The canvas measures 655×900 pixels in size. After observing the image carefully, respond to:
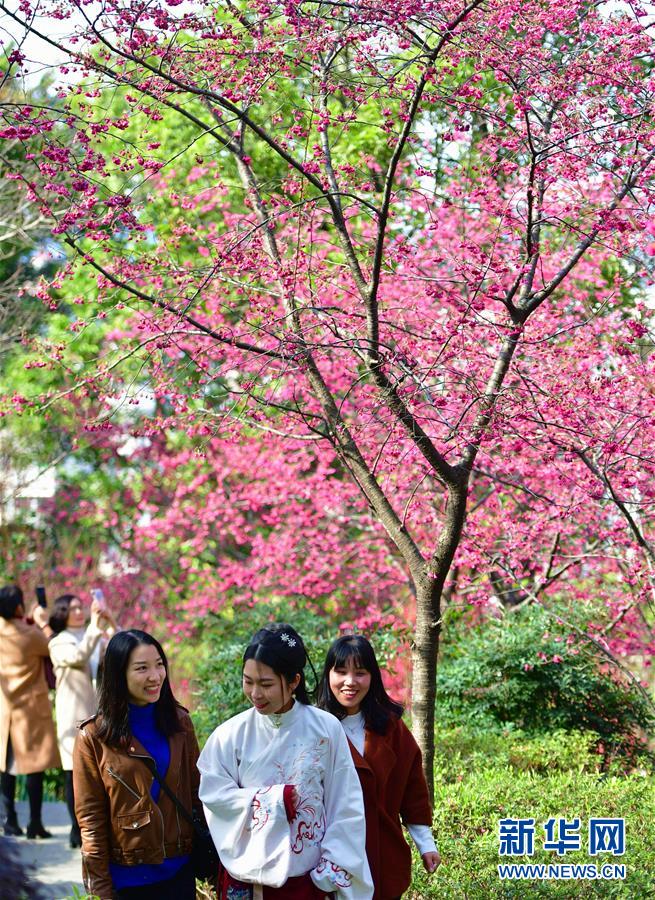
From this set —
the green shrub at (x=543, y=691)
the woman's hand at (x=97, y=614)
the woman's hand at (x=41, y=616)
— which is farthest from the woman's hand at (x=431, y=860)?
the woman's hand at (x=41, y=616)

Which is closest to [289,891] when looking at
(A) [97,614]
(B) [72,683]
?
(A) [97,614]

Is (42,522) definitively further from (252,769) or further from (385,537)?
(252,769)

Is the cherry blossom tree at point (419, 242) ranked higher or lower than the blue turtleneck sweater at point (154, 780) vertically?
higher

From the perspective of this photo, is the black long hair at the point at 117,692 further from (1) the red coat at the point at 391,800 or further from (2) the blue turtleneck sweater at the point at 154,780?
(1) the red coat at the point at 391,800

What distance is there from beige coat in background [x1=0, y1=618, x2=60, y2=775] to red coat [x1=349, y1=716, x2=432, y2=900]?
3764 millimetres

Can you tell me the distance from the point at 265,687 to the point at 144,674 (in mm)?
428

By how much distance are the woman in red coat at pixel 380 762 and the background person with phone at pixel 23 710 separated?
11.9 ft

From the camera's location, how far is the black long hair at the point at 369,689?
3361 millimetres

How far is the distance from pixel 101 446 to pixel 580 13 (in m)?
9.17

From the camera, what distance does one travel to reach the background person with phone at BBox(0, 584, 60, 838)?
21.2ft

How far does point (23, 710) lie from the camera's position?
6551 millimetres

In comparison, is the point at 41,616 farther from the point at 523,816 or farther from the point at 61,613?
the point at 523,816

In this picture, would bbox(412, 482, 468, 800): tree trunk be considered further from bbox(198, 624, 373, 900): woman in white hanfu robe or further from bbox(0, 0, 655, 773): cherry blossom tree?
bbox(198, 624, 373, 900): woman in white hanfu robe

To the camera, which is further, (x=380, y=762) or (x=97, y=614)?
(x=97, y=614)
